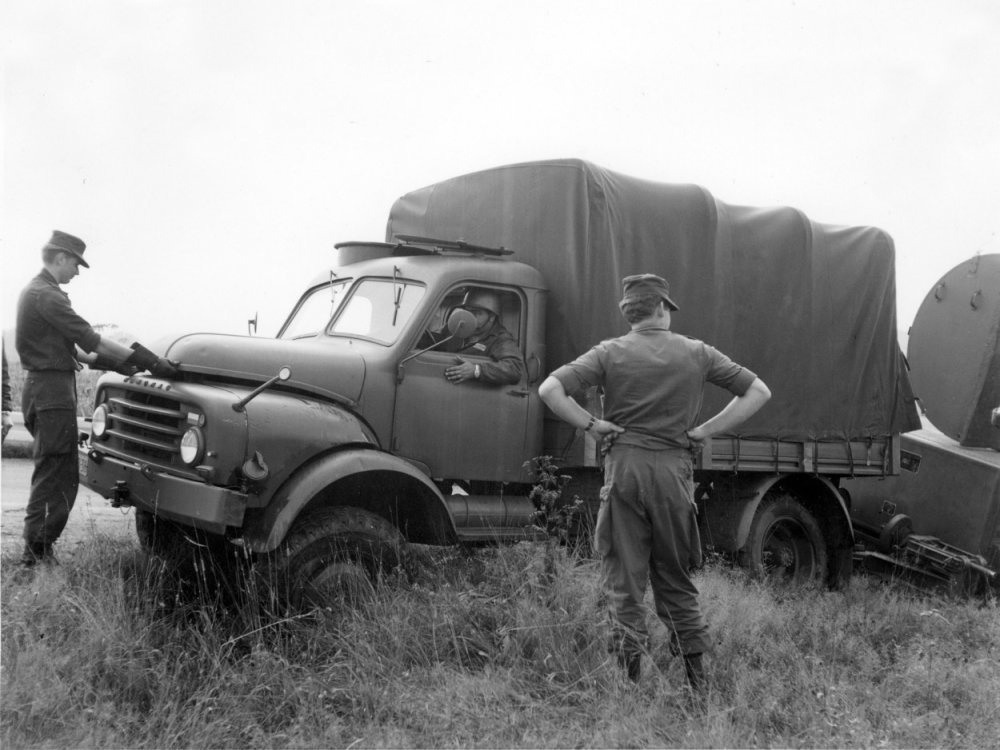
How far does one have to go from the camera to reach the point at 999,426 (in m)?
7.89

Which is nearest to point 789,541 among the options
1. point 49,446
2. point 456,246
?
point 456,246

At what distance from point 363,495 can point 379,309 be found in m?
1.25

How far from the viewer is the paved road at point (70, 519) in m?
6.10

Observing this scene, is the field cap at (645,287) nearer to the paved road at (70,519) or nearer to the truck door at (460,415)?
the truck door at (460,415)

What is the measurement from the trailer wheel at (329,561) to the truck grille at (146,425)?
0.73 meters

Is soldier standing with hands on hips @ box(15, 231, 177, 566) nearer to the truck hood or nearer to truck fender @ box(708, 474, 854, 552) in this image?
the truck hood

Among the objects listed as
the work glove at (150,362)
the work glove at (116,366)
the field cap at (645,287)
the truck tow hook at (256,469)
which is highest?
the field cap at (645,287)

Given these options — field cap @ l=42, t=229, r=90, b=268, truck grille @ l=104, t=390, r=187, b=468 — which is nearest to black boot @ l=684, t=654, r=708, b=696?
truck grille @ l=104, t=390, r=187, b=468

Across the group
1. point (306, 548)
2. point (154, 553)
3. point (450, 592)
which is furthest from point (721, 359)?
point (154, 553)

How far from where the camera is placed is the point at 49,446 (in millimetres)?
5449

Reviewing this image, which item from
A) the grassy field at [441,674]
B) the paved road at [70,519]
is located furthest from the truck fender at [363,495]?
the paved road at [70,519]

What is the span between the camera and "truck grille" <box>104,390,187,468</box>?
15.7 ft

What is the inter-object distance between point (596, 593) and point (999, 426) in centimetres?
478

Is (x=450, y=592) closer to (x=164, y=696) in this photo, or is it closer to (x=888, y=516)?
(x=164, y=696)
